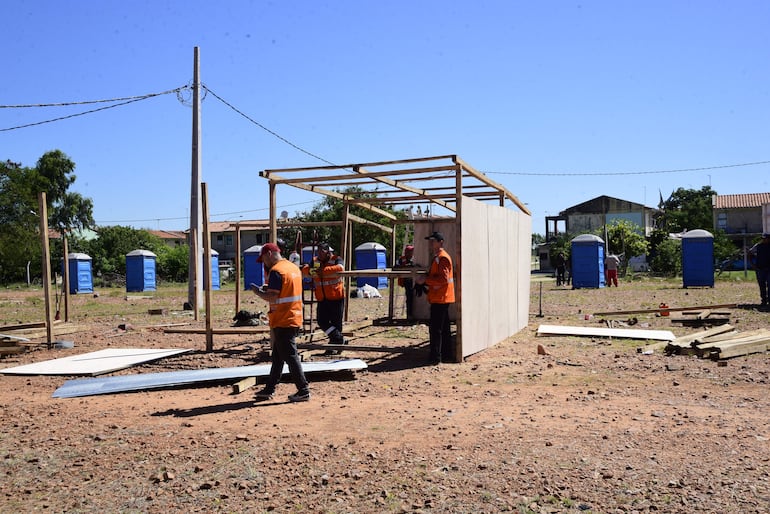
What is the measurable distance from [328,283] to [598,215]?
57.3m

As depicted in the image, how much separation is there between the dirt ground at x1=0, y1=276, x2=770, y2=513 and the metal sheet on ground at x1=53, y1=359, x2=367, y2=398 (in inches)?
5.3

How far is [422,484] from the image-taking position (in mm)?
4723

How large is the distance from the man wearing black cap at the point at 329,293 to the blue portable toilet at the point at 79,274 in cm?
2986

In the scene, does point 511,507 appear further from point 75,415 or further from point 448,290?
point 448,290

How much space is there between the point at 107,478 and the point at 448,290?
18.6 ft

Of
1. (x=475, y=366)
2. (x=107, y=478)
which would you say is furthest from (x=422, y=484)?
(x=475, y=366)

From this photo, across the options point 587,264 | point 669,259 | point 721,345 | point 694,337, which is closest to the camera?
point 721,345

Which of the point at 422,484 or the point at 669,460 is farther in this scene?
the point at 669,460

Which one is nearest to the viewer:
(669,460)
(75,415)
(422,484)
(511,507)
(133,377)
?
(511,507)

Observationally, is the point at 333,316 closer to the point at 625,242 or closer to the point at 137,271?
the point at 137,271

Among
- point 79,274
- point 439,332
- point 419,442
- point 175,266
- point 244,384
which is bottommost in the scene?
point 419,442

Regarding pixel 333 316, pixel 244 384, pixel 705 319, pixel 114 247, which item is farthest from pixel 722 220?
pixel 244 384

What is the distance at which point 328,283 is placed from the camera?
11312 millimetres

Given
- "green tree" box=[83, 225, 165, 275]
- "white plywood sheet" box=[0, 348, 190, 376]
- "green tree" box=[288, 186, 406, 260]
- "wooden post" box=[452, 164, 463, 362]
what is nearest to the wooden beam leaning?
"wooden post" box=[452, 164, 463, 362]
